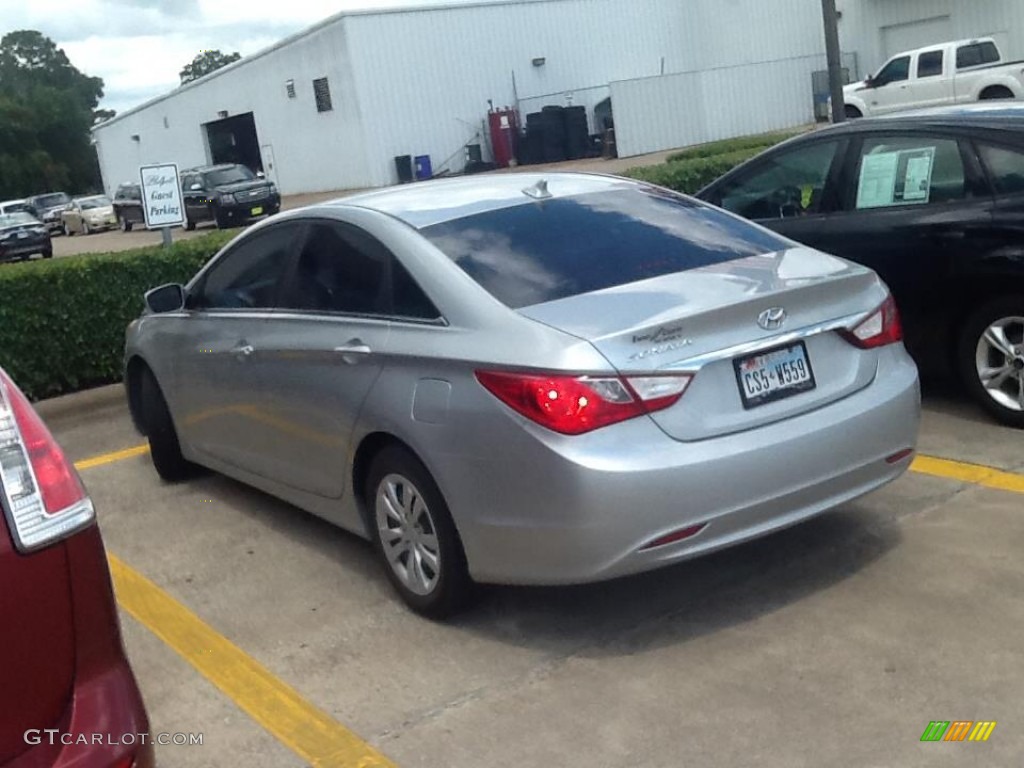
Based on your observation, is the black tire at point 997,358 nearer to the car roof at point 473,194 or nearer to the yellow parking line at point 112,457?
the car roof at point 473,194

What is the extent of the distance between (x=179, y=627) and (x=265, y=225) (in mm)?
1926

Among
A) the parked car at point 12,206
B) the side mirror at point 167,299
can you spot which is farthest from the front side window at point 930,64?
the parked car at point 12,206

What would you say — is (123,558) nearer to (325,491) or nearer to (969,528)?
(325,491)

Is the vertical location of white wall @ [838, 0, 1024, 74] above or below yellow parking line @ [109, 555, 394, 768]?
above

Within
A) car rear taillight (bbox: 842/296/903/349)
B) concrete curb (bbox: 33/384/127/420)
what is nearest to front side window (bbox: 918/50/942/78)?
concrete curb (bbox: 33/384/127/420)

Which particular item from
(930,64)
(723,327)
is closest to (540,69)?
(930,64)

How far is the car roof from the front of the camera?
505 cm

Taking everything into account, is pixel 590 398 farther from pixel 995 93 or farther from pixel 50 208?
pixel 50 208

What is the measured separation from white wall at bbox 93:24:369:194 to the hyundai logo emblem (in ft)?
114

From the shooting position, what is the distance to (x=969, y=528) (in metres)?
4.96

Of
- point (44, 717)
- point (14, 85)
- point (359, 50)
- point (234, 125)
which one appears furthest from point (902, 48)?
point (14, 85)

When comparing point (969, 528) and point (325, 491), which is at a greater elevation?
point (325, 491)

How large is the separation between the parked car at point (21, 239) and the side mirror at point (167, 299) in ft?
90.5

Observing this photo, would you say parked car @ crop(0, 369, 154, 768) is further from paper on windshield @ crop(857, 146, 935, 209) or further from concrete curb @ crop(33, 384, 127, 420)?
concrete curb @ crop(33, 384, 127, 420)
